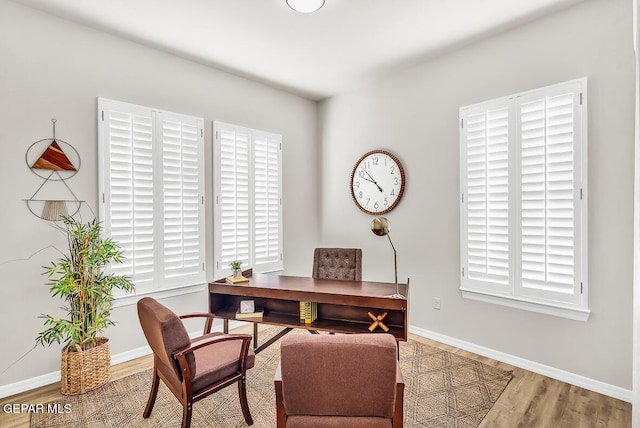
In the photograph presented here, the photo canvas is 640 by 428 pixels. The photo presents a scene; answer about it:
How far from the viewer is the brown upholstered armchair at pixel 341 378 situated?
1.47 m

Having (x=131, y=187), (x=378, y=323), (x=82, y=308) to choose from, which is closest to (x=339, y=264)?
(x=378, y=323)

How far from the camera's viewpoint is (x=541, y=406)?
2.38 meters

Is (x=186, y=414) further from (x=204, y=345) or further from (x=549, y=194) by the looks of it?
(x=549, y=194)

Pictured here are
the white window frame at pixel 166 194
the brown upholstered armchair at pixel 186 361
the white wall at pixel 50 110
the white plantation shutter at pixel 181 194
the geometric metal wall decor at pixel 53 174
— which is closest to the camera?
the brown upholstered armchair at pixel 186 361

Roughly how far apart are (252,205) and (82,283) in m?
1.91

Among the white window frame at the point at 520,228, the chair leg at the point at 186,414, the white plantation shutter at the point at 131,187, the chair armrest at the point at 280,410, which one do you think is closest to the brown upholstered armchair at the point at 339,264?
the white window frame at the point at 520,228

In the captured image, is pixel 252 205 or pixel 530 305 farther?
pixel 252 205

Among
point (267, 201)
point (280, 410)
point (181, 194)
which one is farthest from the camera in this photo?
point (267, 201)

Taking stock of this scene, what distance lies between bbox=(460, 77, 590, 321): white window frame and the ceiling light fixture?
5.62 ft

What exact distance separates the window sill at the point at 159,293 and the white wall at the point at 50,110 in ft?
0.24

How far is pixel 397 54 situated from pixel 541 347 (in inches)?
119

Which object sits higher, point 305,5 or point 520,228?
point 305,5

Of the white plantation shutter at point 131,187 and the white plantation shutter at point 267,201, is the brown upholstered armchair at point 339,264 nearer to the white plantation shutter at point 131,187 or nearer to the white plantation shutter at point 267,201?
the white plantation shutter at point 267,201

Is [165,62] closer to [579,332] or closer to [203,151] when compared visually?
[203,151]
